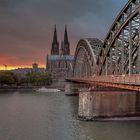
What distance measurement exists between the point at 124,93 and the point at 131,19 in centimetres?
1031

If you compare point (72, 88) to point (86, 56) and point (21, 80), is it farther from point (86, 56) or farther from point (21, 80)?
point (21, 80)

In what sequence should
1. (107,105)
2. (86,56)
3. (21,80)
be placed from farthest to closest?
(21,80) → (86,56) → (107,105)

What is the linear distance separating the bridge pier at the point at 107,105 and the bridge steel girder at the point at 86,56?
3286 cm

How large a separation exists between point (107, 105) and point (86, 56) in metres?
61.6

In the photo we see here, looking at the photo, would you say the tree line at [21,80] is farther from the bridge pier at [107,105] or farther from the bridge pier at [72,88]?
the bridge pier at [107,105]

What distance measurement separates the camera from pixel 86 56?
10950 cm

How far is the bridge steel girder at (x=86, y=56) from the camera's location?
9556 centimetres


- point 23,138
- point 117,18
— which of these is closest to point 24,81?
point 117,18

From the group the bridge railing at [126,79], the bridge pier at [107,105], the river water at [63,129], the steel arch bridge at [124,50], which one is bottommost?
the river water at [63,129]

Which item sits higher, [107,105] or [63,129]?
[107,105]

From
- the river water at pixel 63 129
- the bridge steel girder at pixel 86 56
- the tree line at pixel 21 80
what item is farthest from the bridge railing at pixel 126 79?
the tree line at pixel 21 80

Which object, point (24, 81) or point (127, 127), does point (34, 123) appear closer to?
point (127, 127)

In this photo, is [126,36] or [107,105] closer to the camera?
[107,105]

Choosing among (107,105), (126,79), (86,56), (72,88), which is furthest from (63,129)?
(72,88)
